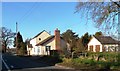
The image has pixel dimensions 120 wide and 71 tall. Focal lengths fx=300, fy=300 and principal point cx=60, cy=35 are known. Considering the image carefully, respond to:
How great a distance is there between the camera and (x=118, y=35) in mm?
24688

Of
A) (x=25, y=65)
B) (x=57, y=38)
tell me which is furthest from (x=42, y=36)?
(x=25, y=65)

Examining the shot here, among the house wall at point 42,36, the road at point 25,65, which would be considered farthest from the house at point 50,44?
the road at point 25,65

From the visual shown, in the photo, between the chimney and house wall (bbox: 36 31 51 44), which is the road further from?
house wall (bbox: 36 31 51 44)

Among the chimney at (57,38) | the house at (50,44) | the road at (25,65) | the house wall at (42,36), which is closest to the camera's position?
the road at (25,65)

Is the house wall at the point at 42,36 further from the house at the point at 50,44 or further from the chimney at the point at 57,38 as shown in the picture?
the chimney at the point at 57,38

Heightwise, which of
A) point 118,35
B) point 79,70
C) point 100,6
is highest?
point 100,6

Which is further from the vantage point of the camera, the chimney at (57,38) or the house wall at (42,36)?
the house wall at (42,36)

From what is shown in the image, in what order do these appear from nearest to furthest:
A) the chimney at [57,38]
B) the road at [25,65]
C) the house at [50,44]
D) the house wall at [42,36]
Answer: the road at [25,65], the chimney at [57,38], the house at [50,44], the house wall at [42,36]

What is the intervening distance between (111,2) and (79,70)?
691 centimetres

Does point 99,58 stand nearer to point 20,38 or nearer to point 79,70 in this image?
point 79,70

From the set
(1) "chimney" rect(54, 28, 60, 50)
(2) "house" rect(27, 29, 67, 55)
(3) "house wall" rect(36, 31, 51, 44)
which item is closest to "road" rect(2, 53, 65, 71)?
(2) "house" rect(27, 29, 67, 55)

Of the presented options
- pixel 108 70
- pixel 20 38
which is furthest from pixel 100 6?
pixel 20 38

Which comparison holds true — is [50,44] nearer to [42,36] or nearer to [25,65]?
[42,36]

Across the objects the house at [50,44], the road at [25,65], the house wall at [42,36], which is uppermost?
the house wall at [42,36]
